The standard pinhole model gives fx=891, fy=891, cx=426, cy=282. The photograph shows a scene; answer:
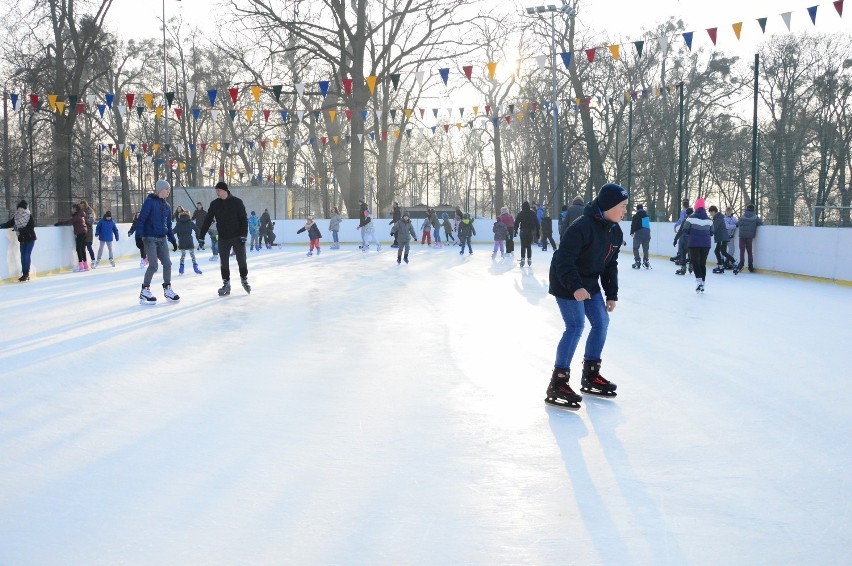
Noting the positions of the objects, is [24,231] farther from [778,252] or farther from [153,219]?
[778,252]

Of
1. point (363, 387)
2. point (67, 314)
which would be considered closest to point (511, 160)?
point (67, 314)

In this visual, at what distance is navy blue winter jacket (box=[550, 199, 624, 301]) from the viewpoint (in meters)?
5.16

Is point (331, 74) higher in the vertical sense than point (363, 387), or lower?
higher

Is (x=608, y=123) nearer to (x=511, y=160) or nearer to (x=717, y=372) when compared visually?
(x=511, y=160)

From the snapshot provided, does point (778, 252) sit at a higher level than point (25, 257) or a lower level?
lower

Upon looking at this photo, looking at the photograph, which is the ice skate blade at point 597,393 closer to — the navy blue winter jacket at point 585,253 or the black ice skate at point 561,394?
the black ice skate at point 561,394

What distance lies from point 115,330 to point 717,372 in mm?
5700

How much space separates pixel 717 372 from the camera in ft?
21.1

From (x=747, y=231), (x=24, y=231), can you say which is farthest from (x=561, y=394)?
(x=747, y=231)

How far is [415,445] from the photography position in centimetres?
438

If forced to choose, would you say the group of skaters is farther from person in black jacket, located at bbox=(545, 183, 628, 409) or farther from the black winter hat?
the black winter hat

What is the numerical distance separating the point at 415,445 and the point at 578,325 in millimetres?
1472

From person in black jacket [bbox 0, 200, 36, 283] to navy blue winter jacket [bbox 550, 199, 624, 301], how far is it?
40.5ft

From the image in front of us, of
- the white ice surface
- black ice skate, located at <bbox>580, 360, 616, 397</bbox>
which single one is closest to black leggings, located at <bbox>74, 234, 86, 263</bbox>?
the white ice surface
